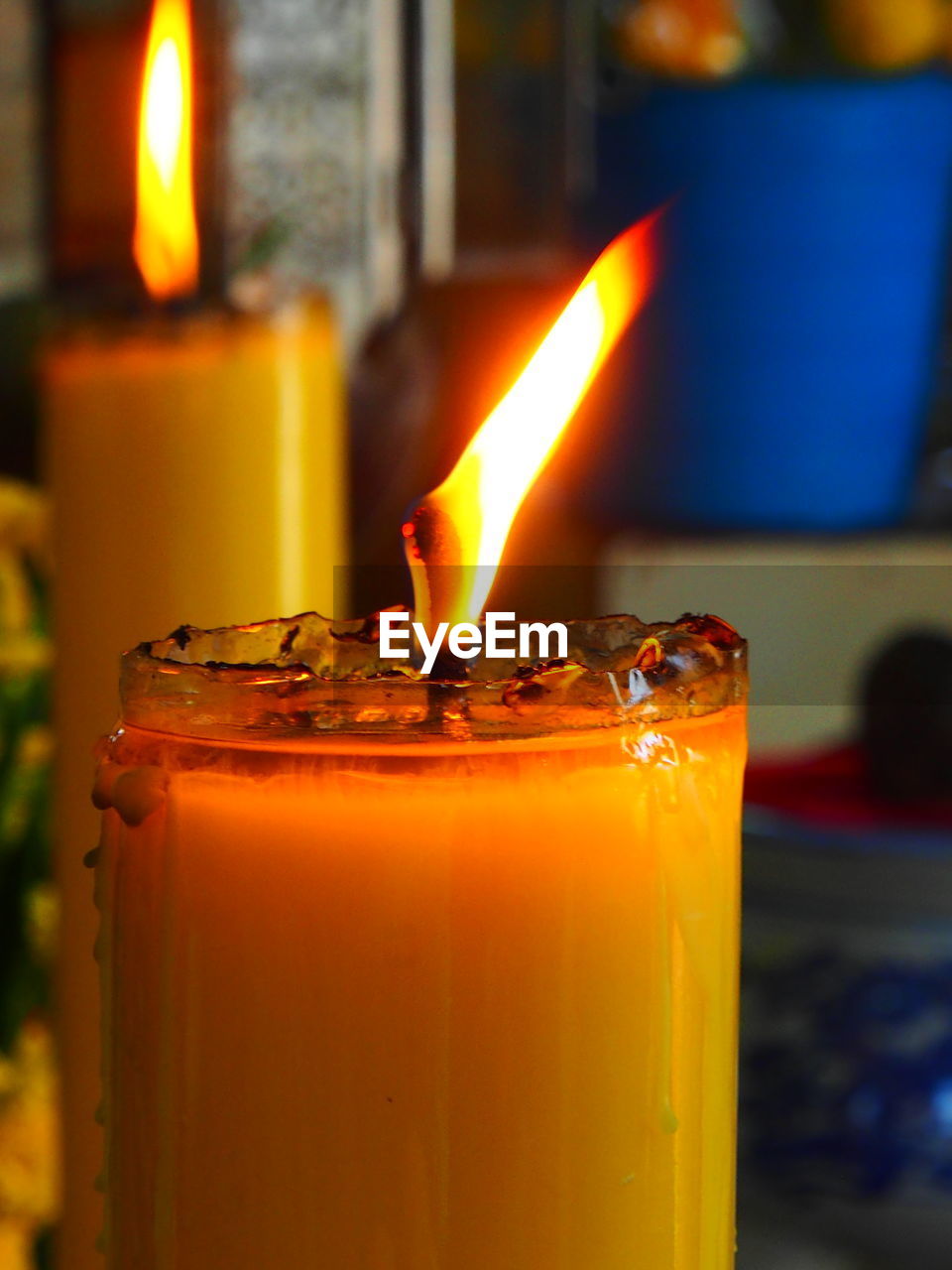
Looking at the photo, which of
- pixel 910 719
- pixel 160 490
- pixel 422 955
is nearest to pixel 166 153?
pixel 160 490

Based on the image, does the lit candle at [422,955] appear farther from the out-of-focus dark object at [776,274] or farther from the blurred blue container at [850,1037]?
the out-of-focus dark object at [776,274]

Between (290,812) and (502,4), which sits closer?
(290,812)

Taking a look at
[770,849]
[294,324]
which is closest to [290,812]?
[294,324]

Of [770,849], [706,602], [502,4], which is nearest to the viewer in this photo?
[770,849]

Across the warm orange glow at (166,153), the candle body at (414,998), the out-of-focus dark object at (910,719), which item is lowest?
the out-of-focus dark object at (910,719)

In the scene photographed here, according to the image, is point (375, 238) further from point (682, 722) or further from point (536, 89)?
point (682, 722)

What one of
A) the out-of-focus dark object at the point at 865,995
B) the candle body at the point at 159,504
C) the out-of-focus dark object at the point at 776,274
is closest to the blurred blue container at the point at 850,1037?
the out-of-focus dark object at the point at 865,995
